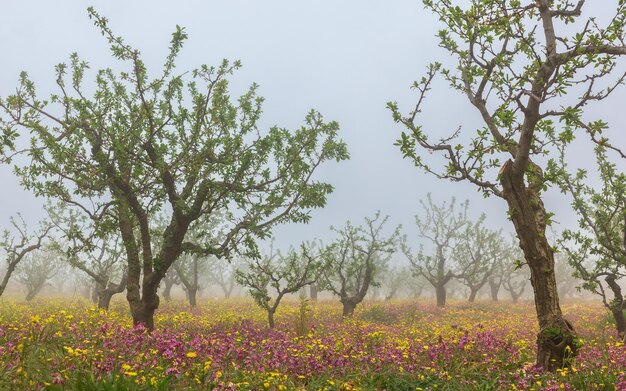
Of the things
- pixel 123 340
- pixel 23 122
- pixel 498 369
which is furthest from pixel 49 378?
pixel 23 122

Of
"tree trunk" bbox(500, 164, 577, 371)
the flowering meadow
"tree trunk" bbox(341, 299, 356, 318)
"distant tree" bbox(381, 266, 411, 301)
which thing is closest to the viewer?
the flowering meadow

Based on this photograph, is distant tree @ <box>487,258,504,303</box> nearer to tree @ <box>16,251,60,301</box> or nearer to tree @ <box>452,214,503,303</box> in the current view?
tree @ <box>452,214,503,303</box>

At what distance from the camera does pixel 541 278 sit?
9.38 meters

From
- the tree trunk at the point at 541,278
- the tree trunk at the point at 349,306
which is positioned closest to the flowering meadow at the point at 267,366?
the tree trunk at the point at 541,278

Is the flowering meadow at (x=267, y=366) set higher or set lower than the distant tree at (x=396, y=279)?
lower

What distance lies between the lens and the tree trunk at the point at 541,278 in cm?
922

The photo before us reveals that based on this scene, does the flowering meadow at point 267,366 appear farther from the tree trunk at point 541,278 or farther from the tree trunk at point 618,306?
the tree trunk at point 618,306

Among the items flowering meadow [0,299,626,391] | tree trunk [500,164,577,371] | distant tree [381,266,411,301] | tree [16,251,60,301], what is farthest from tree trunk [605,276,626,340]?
tree [16,251,60,301]

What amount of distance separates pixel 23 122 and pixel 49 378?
9.81m

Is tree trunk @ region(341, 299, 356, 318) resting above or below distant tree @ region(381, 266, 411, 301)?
below

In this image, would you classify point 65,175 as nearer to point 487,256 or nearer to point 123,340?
point 123,340

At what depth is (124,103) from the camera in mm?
14016

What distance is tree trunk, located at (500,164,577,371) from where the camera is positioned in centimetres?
922

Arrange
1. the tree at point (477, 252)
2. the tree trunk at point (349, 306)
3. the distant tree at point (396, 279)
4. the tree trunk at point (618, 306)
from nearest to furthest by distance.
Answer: the tree trunk at point (618, 306), the tree trunk at point (349, 306), the tree at point (477, 252), the distant tree at point (396, 279)
